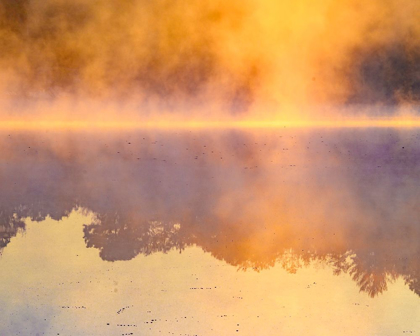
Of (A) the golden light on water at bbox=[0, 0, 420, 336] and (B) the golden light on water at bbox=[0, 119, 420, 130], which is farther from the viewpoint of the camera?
(B) the golden light on water at bbox=[0, 119, 420, 130]

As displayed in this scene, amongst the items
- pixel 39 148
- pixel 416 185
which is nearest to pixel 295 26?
pixel 416 185

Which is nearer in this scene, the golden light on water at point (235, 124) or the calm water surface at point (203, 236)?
the calm water surface at point (203, 236)

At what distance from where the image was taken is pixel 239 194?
4.38 feet

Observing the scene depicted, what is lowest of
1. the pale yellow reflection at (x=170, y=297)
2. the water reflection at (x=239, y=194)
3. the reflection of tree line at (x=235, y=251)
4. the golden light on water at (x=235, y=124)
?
the pale yellow reflection at (x=170, y=297)

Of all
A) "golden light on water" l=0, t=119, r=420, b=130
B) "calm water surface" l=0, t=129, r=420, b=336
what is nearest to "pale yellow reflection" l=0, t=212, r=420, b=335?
"calm water surface" l=0, t=129, r=420, b=336

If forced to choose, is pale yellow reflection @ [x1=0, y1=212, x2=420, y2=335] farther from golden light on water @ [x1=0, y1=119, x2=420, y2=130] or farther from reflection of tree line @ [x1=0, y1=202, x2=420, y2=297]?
golden light on water @ [x1=0, y1=119, x2=420, y2=130]

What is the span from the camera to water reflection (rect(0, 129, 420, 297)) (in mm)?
1268

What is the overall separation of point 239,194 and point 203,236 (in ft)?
0.64

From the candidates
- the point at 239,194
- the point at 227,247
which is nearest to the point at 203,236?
the point at 227,247

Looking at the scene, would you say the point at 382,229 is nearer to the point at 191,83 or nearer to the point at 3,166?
the point at 191,83

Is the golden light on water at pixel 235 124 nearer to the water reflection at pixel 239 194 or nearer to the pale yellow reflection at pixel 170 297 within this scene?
the water reflection at pixel 239 194

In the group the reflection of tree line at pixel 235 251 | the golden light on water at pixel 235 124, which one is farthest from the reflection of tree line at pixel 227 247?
the golden light on water at pixel 235 124

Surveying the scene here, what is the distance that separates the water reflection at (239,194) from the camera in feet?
4.16

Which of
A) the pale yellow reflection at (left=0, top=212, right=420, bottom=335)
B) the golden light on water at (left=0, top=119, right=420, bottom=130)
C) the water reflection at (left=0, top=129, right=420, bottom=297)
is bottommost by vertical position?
the pale yellow reflection at (left=0, top=212, right=420, bottom=335)
